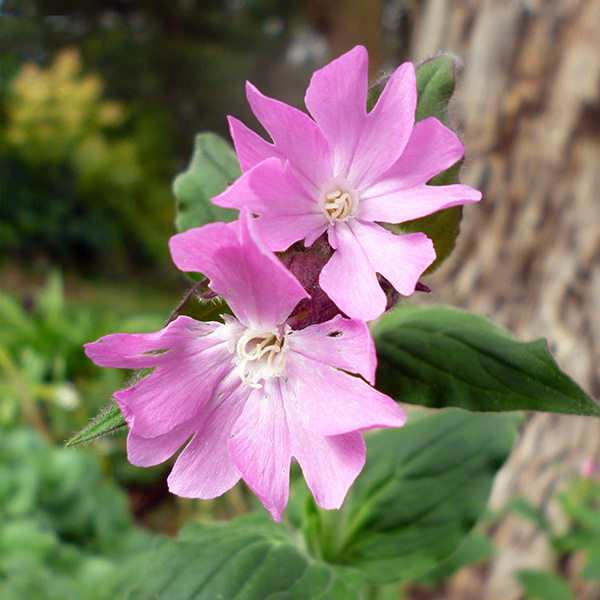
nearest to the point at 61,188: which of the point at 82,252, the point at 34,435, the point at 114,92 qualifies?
the point at 82,252

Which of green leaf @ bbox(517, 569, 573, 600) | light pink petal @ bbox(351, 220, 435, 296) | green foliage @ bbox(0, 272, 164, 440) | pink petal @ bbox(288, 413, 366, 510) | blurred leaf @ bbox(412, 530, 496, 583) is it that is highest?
green foliage @ bbox(0, 272, 164, 440)

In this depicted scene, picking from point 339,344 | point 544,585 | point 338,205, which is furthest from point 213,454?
point 544,585

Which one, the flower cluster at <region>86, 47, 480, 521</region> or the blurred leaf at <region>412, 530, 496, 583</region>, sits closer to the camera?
the flower cluster at <region>86, 47, 480, 521</region>

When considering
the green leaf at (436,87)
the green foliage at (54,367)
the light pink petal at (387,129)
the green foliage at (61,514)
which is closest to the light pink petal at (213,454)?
the light pink petal at (387,129)

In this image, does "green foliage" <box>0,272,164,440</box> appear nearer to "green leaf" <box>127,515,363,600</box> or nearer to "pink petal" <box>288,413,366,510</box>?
"green leaf" <box>127,515,363,600</box>

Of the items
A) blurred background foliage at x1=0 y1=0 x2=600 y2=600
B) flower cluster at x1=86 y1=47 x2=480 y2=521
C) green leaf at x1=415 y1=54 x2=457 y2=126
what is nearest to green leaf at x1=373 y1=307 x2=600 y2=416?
flower cluster at x1=86 y1=47 x2=480 y2=521

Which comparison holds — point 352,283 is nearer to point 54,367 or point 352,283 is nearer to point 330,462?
point 330,462

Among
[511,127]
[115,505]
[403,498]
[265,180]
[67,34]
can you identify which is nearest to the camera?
[265,180]

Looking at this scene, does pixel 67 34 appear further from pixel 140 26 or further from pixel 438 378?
pixel 438 378
